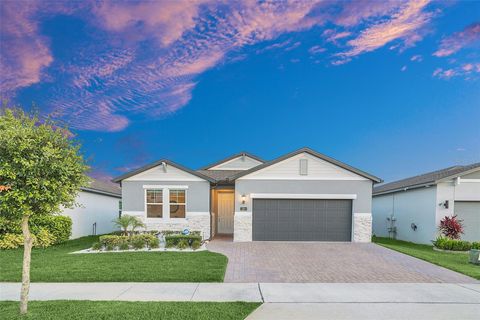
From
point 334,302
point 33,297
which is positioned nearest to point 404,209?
point 334,302

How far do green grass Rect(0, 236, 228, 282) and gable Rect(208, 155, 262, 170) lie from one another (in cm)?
909

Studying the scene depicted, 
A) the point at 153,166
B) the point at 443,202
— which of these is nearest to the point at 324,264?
the point at 443,202

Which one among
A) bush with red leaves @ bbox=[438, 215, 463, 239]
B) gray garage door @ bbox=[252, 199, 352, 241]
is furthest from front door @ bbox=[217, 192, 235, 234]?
bush with red leaves @ bbox=[438, 215, 463, 239]

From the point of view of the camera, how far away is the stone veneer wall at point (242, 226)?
531 inches

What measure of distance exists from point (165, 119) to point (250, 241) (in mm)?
14424

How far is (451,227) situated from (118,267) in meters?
14.7

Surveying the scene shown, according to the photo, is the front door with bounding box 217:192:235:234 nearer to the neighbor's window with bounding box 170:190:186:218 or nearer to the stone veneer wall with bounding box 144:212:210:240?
the stone veneer wall with bounding box 144:212:210:240

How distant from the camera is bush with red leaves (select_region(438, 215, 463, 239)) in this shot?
41.3 ft

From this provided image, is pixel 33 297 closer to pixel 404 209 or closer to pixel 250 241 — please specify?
pixel 250 241

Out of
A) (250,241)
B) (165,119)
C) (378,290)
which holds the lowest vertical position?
(250,241)

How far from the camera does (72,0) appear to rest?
1080 cm

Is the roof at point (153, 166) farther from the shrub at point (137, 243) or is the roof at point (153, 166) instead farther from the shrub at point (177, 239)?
the shrub at point (137, 243)

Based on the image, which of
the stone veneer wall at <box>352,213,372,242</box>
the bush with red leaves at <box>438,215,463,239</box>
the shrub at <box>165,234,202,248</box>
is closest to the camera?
the shrub at <box>165,234,202,248</box>

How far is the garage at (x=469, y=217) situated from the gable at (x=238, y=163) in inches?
461
